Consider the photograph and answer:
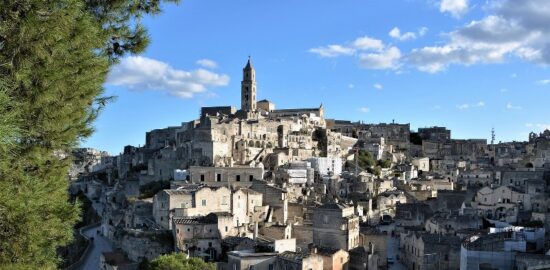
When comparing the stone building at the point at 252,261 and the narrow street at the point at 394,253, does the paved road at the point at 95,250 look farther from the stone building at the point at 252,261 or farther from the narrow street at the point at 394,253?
the narrow street at the point at 394,253

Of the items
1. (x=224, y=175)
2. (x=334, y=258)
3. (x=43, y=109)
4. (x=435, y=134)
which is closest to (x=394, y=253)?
(x=334, y=258)

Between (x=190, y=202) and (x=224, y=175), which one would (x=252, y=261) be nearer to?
(x=190, y=202)

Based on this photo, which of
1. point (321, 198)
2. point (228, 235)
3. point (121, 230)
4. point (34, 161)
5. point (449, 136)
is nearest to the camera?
point (34, 161)

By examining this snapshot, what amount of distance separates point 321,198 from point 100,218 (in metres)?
23.7

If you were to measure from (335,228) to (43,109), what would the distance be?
1056 inches

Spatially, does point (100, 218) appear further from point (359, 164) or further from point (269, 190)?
point (359, 164)

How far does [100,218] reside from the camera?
2124 inches

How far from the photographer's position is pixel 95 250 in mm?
40969

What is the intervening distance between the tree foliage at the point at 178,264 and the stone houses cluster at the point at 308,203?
4.68ft

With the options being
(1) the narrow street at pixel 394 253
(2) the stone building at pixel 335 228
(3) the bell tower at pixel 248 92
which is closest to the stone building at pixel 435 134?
(3) the bell tower at pixel 248 92

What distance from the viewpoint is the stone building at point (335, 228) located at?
107 ft

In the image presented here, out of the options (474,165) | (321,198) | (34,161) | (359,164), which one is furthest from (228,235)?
(474,165)

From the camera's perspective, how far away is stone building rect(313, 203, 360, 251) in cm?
3253

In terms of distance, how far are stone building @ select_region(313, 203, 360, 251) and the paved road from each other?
52.2ft
